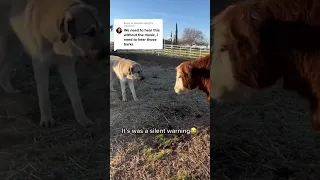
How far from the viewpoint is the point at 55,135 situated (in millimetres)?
2805

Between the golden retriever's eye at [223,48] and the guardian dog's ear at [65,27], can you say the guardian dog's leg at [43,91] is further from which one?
the golden retriever's eye at [223,48]

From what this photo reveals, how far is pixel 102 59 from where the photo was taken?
2.78 m

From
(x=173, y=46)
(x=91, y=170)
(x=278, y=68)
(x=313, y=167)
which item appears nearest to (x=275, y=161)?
(x=313, y=167)

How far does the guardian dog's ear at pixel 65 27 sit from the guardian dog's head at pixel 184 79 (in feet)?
2.63

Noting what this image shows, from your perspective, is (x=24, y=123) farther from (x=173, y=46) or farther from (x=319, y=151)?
(x=319, y=151)

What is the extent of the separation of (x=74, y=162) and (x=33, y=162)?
0.28m

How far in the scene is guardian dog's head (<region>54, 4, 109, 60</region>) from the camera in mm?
2691

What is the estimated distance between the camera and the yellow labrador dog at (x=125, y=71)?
2.79 metres

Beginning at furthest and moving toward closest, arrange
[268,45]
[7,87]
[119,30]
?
[7,87], [119,30], [268,45]

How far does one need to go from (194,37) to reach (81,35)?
0.77 m

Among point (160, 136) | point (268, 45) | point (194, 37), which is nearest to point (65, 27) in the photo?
point (194, 37)

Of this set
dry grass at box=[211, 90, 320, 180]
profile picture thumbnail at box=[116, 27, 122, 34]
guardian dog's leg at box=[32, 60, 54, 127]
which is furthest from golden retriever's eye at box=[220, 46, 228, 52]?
guardian dog's leg at box=[32, 60, 54, 127]

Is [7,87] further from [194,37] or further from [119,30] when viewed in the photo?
[194,37]

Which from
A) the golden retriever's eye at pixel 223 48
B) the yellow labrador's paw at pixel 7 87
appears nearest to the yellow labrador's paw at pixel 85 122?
the yellow labrador's paw at pixel 7 87
